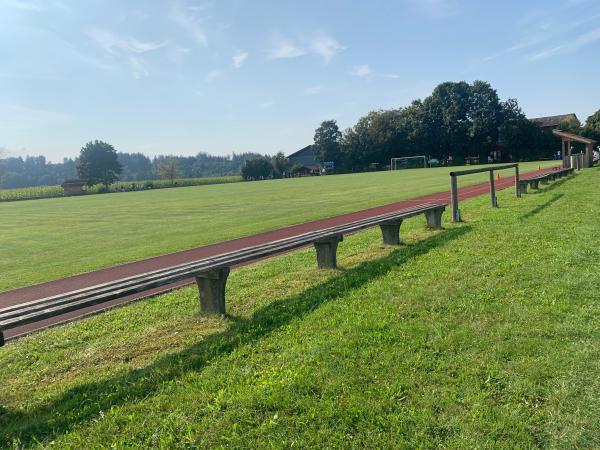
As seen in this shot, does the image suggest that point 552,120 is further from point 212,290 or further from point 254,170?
point 212,290

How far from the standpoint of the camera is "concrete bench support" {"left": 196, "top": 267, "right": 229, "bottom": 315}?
16.1 feet

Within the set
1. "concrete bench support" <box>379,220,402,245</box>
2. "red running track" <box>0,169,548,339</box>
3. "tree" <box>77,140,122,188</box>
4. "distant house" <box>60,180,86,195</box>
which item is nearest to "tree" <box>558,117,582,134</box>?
"red running track" <box>0,169,548,339</box>

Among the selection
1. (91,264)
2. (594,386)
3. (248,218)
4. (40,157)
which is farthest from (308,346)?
(40,157)

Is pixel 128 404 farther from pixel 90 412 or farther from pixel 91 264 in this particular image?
pixel 91 264

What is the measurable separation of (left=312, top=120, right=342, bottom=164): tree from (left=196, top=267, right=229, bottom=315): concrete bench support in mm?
89141

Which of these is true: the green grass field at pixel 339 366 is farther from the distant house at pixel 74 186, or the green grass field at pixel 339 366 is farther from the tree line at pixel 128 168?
the tree line at pixel 128 168

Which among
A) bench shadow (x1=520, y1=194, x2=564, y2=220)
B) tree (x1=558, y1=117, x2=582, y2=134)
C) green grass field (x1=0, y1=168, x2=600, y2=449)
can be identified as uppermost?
tree (x1=558, y1=117, x2=582, y2=134)

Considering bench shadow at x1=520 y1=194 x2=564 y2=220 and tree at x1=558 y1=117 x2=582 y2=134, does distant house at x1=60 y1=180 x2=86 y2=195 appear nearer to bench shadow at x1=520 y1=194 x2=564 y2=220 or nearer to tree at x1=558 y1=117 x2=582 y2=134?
bench shadow at x1=520 y1=194 x2=564 y2=220

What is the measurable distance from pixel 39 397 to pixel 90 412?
2.11 ft

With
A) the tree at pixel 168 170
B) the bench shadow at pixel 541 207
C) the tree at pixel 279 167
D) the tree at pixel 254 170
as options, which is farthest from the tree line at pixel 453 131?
the bench shadow at pixel 541 207

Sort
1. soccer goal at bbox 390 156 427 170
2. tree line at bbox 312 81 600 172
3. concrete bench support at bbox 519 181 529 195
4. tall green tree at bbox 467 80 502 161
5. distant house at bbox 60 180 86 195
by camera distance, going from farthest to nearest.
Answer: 1. soccer goal at bbox 390 156 427 170
2. distant house at bbox 60 180 86 195
3. tall green tree at bbox 467 80 502 161
4. tree line at bbox 312 81 600 172
5. concrete bench support at bbox 519 181 529 195

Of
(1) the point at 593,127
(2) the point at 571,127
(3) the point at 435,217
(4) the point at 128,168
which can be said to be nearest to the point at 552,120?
(2) the point at 571,127

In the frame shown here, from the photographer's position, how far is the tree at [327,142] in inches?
3659

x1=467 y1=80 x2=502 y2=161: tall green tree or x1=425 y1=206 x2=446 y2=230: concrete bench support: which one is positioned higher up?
x1=467 y1=80 x2=502 y2=161: tall green tree
